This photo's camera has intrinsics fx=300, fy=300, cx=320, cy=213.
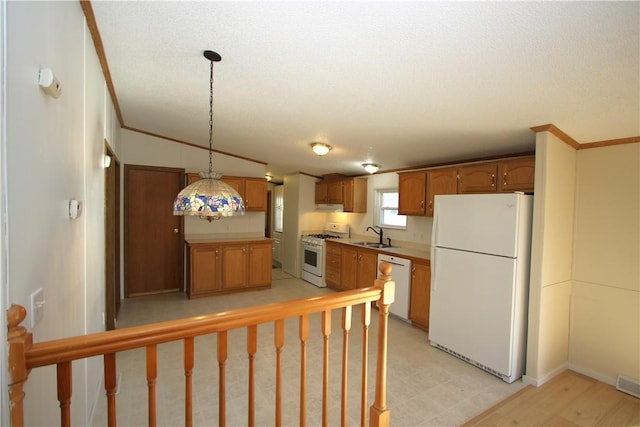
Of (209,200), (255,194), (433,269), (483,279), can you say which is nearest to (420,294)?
(433,269)

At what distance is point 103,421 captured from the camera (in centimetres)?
211

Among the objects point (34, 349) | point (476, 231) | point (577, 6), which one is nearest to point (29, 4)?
point (34, 349)

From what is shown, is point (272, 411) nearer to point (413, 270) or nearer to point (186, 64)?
point (413, 270)

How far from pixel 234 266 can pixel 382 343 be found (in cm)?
384

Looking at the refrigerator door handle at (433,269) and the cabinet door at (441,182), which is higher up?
the cabinet door at (441,182)

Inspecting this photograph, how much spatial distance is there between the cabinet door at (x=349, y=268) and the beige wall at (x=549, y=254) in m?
2.55

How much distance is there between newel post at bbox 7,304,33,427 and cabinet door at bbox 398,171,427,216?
3.98m

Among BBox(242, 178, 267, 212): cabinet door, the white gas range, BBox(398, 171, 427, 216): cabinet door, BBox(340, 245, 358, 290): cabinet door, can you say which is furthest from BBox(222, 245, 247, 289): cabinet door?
BBox(398, 171, 427, 216): cabinet door

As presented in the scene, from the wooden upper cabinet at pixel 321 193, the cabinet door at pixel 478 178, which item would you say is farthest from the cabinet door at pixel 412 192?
the wooden upper cabinet at pixel 321 193

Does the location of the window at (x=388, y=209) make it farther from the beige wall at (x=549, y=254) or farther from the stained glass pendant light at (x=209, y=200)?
the stained glass pendant light at (x=209, y=200)

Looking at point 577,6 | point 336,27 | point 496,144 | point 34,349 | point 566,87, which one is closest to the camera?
point 34,349

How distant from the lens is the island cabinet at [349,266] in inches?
180

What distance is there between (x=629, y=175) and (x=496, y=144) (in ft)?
3.58

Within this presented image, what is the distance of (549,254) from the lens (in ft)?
8.83
